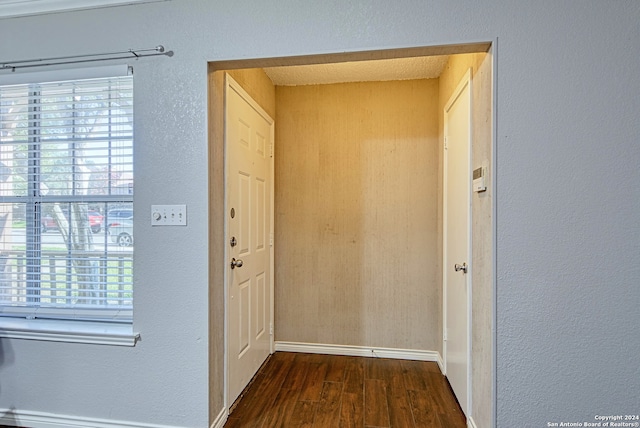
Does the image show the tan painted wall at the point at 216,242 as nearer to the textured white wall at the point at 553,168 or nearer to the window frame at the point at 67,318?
the textured white wall at the point at 553,168

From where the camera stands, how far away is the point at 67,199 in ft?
5.89

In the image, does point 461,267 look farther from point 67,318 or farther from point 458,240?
point 67,318

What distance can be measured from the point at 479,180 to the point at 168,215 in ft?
5.39

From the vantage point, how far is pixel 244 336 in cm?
220

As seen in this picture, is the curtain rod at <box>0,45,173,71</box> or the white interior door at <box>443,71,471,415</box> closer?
the curtain rod at <box>0,45,173,71</box>

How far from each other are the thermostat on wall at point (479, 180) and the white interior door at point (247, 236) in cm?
141

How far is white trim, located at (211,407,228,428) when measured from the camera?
1.73 metres

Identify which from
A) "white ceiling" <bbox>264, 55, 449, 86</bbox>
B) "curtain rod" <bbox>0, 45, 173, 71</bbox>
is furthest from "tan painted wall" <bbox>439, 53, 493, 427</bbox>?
"curtain rod" <bbox>0, 45, 173, 71</bbox>

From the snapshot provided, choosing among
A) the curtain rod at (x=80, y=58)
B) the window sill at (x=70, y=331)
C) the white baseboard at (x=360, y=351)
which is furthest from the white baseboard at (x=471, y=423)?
the curtain rod at (x=80, y=58)

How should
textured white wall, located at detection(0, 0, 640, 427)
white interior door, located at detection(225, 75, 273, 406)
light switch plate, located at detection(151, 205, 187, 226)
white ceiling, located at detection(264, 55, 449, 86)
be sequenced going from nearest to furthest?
textured white wall, located at detection(0, 0, 640, 427), light switch plate, located at detection(151, 205, 187, 226), white interior door, located at detection(225, 75, 273, 406), white ceiling, located at detection(264, 55, 449, 86)

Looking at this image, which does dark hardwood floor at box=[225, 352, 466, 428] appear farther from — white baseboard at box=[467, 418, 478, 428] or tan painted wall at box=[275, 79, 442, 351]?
tan painted wall at box=[275, 79, 442, 351]

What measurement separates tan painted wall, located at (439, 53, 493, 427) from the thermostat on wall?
25 millimetres

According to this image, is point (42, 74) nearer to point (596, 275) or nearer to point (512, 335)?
point (512, 335)

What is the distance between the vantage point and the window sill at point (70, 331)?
5.54 feet
